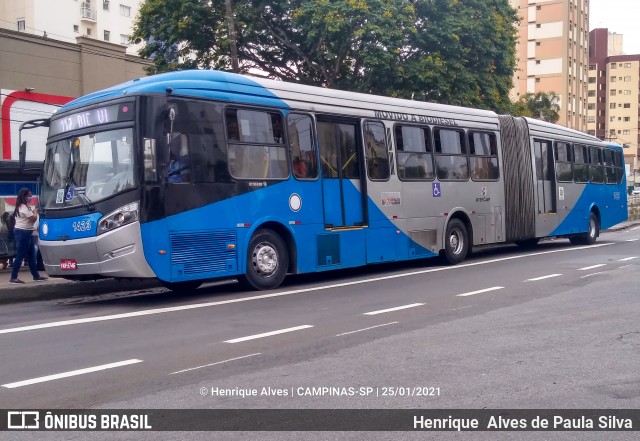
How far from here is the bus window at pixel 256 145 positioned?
1252 centimetres

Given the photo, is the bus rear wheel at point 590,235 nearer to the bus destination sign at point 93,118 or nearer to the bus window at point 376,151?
the bus window at point 376,151

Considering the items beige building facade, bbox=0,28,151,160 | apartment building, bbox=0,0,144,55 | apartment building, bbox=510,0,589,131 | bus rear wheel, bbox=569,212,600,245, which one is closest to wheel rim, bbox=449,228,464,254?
bus rear wheel, bbox=569,212,600,245

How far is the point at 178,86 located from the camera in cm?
1179

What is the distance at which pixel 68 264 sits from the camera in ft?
38.0

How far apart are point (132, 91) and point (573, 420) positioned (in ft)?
26.7

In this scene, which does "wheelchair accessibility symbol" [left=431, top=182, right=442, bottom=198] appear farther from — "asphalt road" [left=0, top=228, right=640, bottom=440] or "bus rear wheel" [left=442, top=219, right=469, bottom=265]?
"asphalt road" [left=0, top=228, right=640, bottom=440]

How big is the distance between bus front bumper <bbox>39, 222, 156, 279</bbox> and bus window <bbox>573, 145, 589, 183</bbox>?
15.6 meters

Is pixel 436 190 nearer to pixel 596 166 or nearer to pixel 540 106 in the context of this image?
pixel 596 166

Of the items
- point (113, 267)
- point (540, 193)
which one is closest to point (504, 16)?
point (540, 193)

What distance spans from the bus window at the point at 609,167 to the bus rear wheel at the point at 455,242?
9626 mm

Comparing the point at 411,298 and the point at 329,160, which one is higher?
the point at 329,160

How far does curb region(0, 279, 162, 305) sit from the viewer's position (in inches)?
509

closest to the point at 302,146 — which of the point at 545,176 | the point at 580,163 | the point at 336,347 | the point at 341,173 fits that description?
the point at 341,173

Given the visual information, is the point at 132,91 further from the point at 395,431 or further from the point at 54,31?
the point at 54,31
